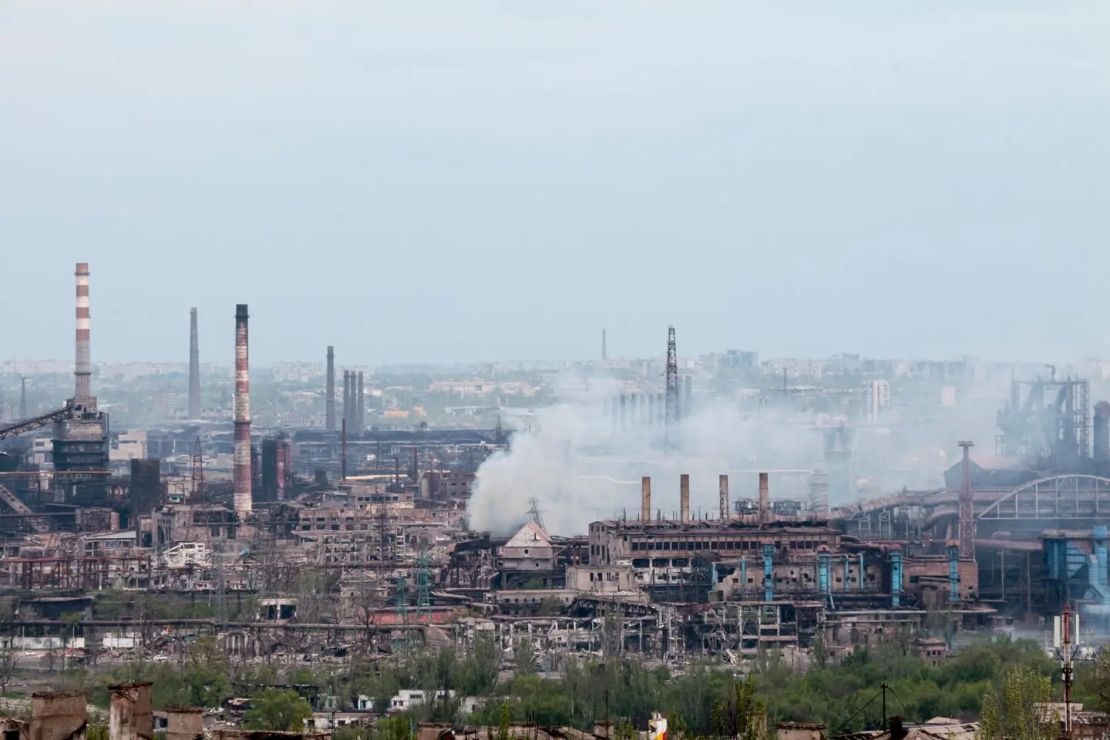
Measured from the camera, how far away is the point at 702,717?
93.6 ft

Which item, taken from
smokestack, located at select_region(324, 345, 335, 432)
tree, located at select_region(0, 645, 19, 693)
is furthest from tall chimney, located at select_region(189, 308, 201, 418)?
tree, located at select_region(0, 645, 19, 693)

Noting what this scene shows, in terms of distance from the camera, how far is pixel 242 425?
194ft

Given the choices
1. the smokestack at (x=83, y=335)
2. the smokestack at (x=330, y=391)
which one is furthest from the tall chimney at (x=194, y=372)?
the smokestack at (x=83, y=335)

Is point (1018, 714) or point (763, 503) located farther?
point (763, 503)

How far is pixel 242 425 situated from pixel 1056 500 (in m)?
16.7

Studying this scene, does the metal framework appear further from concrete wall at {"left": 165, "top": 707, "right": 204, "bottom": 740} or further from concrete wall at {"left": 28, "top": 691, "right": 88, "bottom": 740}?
concrete wall at {"left": 28, "top": 691, "right": 88, "bottom": 740}

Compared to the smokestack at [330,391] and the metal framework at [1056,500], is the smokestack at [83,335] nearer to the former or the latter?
the metal framework at [1056,500]

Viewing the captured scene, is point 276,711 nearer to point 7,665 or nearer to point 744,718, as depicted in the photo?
point 7,665

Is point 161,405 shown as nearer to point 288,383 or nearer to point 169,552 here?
point 288,383

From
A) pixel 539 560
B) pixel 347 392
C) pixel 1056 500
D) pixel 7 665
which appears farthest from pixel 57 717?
pixel 347 392

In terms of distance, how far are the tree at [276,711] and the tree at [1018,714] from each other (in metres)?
7.77

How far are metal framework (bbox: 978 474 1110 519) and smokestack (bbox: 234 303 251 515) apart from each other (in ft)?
50.7

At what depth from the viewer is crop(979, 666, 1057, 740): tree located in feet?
62.4

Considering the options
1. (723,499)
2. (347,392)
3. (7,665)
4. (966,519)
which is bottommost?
(7,665)
